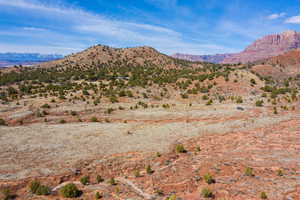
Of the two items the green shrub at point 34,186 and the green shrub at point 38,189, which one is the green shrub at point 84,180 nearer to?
the green shrub at point 38,189

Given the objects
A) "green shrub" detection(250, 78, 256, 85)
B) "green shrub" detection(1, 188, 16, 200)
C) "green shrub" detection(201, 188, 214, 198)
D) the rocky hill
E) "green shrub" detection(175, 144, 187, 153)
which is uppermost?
the rocky hill

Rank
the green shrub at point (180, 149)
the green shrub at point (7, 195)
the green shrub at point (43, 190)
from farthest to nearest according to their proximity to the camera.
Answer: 1. the green shrub at point (180, 149)
2. the green shrub at point (43, 190)
3. the green shrub at point (7, 195)

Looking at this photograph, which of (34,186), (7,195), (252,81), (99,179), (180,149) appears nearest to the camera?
(7,195)

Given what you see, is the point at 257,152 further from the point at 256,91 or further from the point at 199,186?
the point at 256,91

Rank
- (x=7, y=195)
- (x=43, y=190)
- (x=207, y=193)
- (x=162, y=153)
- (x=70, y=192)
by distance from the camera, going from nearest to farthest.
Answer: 1. (x=207, y=193)
2. (x=7, y=195)
3. (x=70, y=192)
4. (x=43, y=190)
5. (x=162, y=153)

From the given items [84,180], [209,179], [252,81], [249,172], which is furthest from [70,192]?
[252,81]

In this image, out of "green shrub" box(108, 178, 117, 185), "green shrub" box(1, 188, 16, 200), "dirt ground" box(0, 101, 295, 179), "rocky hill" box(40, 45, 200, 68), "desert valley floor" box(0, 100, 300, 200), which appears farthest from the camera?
"rocky hill" box(40, 45, 200, 68)

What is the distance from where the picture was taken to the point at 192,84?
1550 inches

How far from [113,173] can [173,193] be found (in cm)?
404

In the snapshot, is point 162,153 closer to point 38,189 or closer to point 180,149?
point 180,149

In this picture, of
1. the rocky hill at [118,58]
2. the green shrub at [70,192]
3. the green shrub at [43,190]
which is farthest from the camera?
the rocky hill at [118,58]

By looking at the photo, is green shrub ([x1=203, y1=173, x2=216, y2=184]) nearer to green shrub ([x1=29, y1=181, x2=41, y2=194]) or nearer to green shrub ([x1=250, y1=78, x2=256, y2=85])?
green shrub ([x1=29, y1=181, x2=41, y2=194])

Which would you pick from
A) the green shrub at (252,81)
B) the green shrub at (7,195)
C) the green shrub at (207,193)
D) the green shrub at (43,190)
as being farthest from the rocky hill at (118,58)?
the green shrub at (207,193)

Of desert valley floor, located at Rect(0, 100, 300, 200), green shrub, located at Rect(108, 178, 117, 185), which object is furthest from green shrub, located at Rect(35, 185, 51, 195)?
green shrub, located at Rect(108, 178, 117, 185)
